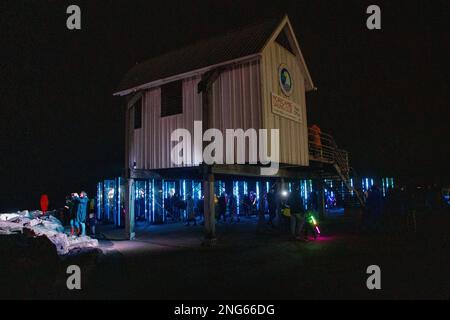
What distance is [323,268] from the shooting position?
338 inches

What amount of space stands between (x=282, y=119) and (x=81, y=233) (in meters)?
10.0

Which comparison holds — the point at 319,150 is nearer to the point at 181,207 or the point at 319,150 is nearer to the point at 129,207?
the point at 181,207

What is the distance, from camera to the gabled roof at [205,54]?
1301 cm

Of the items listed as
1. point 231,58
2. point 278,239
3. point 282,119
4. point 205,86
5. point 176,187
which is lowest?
point 278,239

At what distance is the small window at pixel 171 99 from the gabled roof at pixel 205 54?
0.63 m

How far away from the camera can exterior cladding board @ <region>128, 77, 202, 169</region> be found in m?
14.3

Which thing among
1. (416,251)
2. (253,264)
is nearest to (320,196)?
(416,251)

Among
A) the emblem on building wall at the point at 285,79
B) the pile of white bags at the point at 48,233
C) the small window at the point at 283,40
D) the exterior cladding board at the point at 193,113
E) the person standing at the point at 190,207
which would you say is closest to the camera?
the pile of white bags at the point at 48,233

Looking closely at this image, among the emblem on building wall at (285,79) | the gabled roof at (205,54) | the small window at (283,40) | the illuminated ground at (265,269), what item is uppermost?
the small window at (283,40)

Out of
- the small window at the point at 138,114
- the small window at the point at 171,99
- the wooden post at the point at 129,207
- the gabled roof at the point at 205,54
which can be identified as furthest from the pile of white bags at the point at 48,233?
the gabled roof at the point at 205,54

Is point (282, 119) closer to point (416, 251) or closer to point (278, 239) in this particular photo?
point (278, 239)

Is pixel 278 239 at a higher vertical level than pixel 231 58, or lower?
lower

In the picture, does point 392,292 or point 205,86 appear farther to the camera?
point 205,86

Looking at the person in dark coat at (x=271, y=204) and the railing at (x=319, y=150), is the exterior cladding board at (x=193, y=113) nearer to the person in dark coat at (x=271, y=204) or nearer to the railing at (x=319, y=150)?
the person in dark coat at (x=271, y=204)
